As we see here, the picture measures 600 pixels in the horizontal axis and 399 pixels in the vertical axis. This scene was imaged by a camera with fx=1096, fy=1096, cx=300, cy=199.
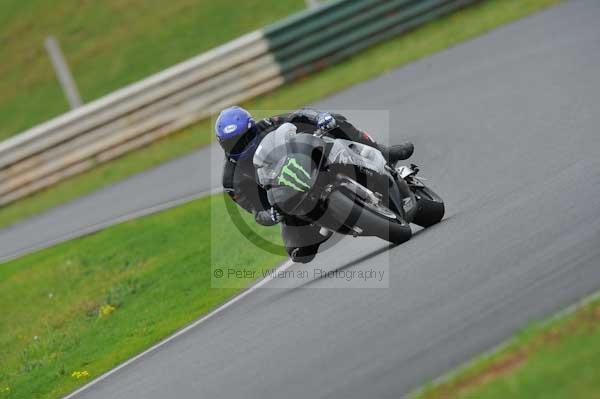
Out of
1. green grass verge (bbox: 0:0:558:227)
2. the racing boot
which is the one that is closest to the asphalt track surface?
the racing boot

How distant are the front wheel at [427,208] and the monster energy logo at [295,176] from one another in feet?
4.68

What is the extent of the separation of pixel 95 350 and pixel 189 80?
7.91 metres

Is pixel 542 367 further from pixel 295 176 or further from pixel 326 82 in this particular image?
pixel 326 82

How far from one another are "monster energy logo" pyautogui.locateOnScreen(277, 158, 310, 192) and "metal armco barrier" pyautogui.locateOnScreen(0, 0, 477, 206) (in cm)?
948

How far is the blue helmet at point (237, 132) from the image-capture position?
367 inches

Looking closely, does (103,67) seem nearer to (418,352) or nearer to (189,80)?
(189,80)

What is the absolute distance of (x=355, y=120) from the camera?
1491cm

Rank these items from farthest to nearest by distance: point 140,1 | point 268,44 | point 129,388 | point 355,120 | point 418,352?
point 140,1
point 268,44
point 355,120
point 129,388
point 418,352

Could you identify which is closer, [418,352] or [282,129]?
[418,352]

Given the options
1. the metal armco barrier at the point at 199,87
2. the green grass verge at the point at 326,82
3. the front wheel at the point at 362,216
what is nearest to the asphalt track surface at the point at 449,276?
the front wheel at the point at 362,216

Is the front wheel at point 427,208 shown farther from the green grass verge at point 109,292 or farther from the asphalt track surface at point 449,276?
the green grass verge at point 109,292

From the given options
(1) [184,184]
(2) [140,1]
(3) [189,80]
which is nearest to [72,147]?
(3) [189,80]

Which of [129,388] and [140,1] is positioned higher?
[140,1]

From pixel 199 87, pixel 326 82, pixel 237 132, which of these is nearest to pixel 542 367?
pixel 237 132
